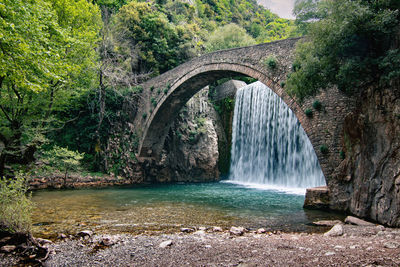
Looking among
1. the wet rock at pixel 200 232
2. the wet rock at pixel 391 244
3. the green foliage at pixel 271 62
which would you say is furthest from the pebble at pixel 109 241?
the green foliage at pixel 271 62

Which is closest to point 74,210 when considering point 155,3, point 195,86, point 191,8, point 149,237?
point 149,237

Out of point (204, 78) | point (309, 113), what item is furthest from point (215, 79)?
point (309, 113)

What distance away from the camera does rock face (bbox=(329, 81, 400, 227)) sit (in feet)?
16.9

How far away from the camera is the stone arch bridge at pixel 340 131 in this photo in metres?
5.45

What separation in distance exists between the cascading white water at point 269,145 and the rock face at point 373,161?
15.4 feet

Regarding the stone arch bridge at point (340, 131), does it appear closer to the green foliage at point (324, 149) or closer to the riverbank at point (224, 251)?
the green foliage at point (324, 149)

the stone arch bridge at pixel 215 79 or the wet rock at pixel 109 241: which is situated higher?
the stone arch bridge at pixel 215 79

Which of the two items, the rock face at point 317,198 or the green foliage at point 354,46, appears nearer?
the green foliage at point 354,46

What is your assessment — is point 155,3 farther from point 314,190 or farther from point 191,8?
point 314,190

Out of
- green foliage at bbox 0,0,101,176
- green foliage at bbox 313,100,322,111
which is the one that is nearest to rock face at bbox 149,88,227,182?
green foliage at bbox 0,0,101,176

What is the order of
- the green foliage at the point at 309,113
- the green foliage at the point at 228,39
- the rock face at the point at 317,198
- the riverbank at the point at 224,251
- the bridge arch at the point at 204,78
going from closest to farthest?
the riverbank at the point at 224,251
the rock face at the point at 317,198
the green foliage at the point at 309,113
the bridge arch at the point at 204,78
the green foliage at the point at 228,39

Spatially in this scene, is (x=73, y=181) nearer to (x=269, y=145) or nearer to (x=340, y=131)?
(x=269, y=145)

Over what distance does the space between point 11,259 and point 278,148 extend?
1268 centimetres

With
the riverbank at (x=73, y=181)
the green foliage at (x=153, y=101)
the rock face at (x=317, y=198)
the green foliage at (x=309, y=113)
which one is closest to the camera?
the rock face at (x=317, y=198)
